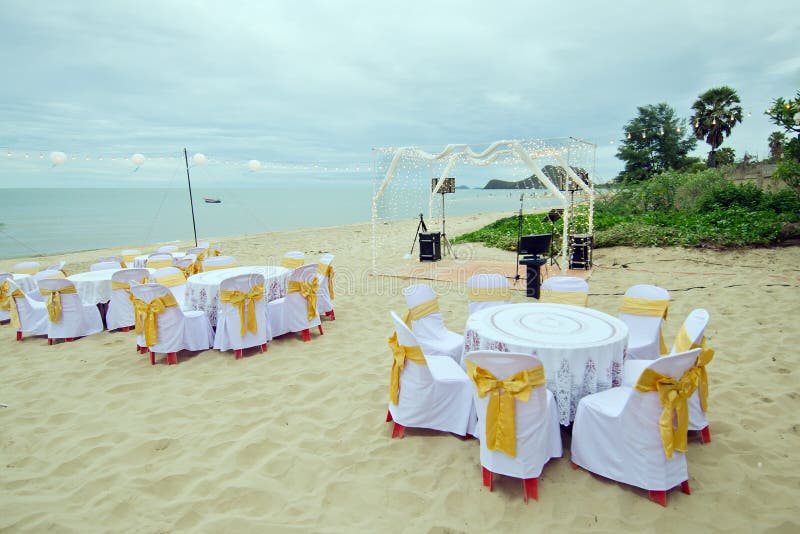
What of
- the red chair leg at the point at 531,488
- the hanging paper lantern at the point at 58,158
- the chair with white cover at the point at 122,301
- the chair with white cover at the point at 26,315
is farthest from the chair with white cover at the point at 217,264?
the red chair leg at the point at 531,488

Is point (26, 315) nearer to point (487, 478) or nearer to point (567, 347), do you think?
point (487, 478)

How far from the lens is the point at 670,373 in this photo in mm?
2102

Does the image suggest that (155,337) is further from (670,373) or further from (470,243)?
(470,243)

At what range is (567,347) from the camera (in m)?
2.50

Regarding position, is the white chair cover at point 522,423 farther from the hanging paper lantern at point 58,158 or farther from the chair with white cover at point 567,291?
the hanging paper lantern at point 58,158

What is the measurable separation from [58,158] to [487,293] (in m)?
8.64

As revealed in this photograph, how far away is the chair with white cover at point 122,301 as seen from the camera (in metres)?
5.25

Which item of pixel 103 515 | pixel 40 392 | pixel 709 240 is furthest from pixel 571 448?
pixel 709 240

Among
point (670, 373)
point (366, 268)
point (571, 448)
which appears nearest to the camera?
point (670, 373)

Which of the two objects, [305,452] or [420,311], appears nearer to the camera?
[305,452]

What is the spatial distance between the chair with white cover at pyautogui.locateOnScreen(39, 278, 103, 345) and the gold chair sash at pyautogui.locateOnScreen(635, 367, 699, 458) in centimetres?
600

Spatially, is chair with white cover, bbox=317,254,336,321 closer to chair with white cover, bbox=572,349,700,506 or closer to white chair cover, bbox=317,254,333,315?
white chair cover, bbox=317,254,333,315

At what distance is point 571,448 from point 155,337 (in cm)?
395

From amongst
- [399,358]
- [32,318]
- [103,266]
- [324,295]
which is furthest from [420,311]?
[103,266]
